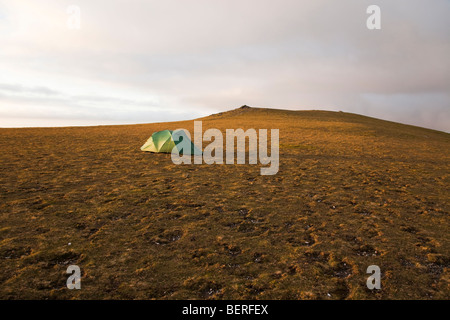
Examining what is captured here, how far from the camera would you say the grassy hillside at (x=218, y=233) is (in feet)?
16.9

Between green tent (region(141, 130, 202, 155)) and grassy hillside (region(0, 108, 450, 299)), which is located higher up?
green tent (region(141, 130, 202, 155))

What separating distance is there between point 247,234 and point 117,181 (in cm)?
756

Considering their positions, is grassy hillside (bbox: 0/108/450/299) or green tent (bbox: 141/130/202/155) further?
green tent (bbox: 141/130/202/155)

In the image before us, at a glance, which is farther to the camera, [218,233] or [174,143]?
[174,143]

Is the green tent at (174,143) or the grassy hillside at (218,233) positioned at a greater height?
the green tent at (174,143)

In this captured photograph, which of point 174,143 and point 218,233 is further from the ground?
point 174,143

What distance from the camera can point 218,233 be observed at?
24.2 feet

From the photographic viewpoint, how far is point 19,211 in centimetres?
833

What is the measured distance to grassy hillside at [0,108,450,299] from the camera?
5.15 metres

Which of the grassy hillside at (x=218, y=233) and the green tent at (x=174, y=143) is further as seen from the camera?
the green tent at (x=174, y=143)
